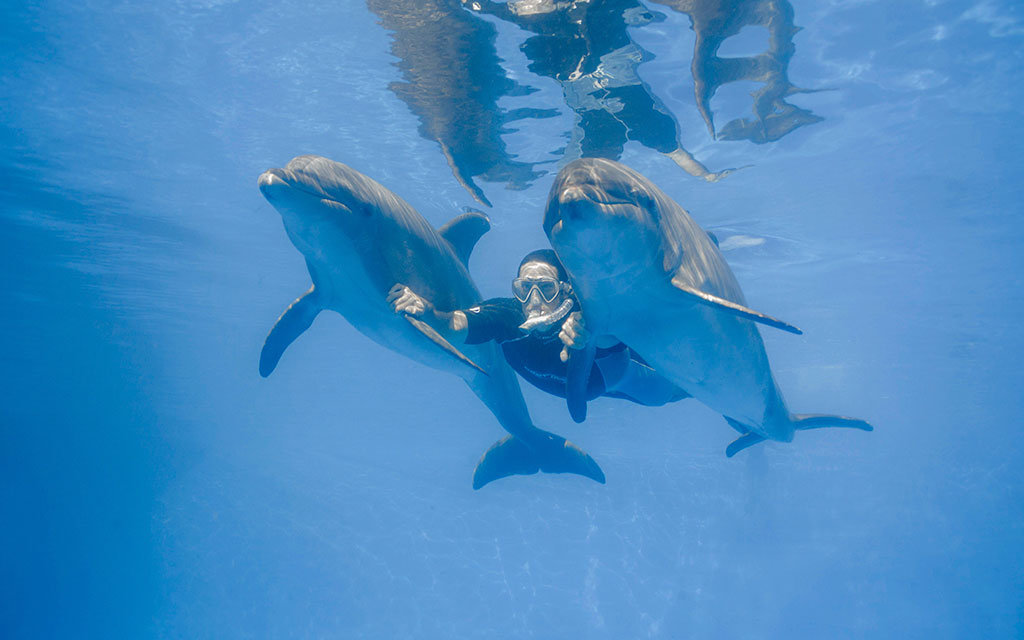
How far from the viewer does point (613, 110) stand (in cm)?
1057

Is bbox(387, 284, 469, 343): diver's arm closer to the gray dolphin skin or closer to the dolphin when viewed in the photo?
the dolphin

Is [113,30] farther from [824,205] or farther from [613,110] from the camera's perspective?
[824,205]

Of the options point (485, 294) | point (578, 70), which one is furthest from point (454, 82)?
point (485, 294)

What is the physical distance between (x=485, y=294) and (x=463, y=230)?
18804mm

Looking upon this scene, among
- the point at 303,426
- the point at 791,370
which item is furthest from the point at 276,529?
the point at 791,370

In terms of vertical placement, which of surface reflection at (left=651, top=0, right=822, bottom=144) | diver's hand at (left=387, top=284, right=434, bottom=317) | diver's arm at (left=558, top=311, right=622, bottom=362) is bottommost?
diver's hand at (left=387, top=284, right=434, bottom=317)

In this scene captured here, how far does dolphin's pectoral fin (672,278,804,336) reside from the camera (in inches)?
141

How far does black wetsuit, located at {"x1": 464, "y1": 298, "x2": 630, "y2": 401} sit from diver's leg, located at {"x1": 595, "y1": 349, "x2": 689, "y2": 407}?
0.32 ft

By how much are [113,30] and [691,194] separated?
13.4 meters

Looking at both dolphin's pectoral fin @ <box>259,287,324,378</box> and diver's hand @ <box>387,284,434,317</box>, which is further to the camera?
dolphin's pectoral fin @ <box>259,287,324,378</box>

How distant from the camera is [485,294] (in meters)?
25.9

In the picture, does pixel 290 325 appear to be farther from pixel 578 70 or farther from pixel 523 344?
pixel 578 70

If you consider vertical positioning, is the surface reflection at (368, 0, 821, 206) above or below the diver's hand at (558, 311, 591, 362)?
above

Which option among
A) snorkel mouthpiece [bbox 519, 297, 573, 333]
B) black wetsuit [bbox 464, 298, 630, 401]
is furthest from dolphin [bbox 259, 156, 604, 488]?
snorkel mouthpiece [bbox 519, 297, 573, 333]
